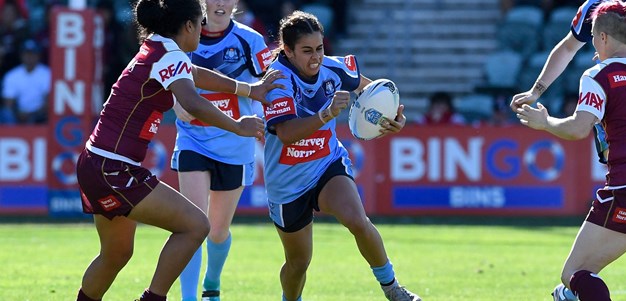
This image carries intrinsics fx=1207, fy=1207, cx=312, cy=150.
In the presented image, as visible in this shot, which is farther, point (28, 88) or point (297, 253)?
point (28, 88)

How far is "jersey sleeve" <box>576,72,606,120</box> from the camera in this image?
6.75 m

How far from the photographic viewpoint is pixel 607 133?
275 inches

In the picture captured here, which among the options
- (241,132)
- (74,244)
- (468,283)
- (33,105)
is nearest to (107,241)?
(241,132)

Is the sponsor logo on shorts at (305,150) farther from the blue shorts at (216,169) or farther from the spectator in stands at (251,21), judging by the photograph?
the spectator in stands at (251,21)

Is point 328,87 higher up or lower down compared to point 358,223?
higher up

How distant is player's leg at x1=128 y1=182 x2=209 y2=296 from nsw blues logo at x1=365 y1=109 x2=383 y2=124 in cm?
127

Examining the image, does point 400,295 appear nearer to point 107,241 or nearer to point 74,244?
point 107,241

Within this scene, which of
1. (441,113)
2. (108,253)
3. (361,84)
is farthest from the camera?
(441,113)

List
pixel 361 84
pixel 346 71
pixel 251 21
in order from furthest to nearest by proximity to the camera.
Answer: pixel 251 21
pixel 361 84
pixel 346 71

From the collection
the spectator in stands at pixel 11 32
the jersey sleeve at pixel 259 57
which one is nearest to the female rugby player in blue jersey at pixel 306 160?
the jersey sleeve at pixel 259 57

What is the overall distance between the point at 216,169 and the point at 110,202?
1.91 meters

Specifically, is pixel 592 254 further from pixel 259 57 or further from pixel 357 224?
pixel 259 57

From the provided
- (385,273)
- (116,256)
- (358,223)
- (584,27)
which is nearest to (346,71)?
(358,223)

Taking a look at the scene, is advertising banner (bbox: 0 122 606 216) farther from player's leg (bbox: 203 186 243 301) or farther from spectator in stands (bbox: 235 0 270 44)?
player's leg (bbox: 203 186 243 301)
